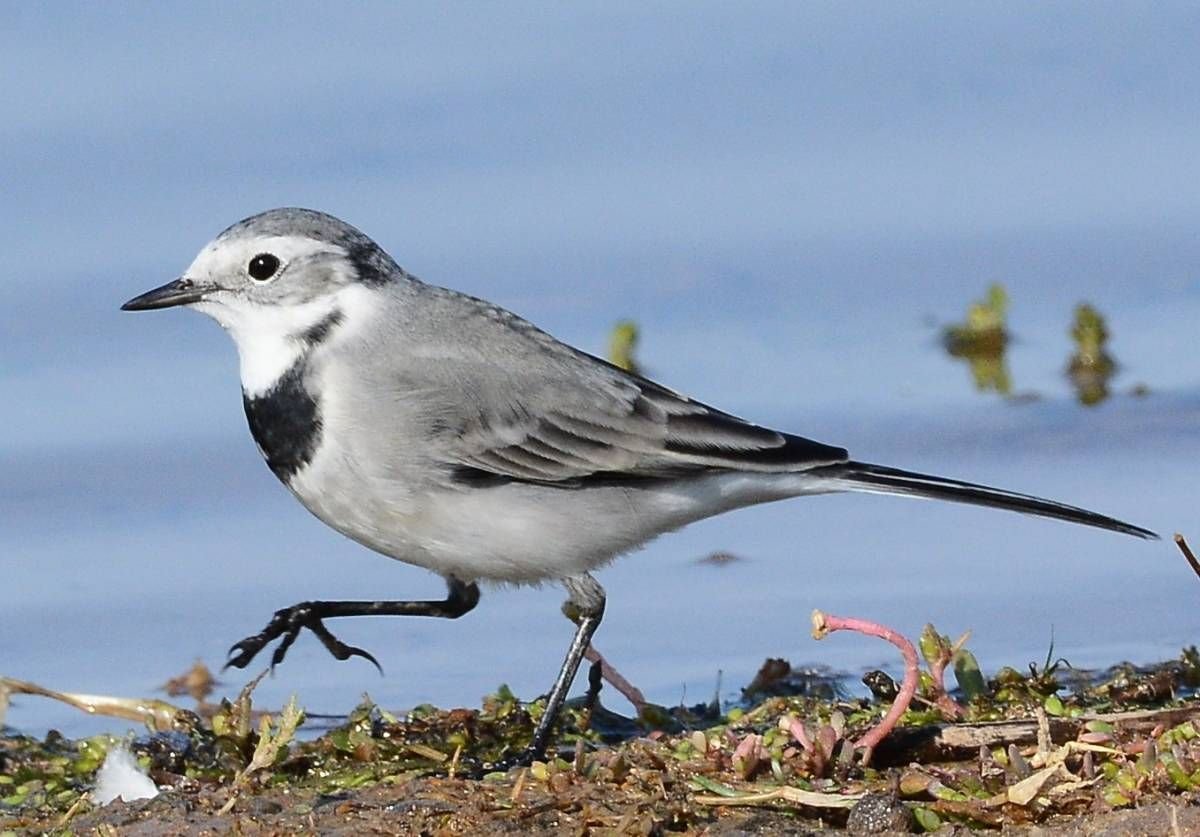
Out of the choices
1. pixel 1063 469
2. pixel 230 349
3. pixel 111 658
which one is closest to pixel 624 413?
pixel 111 658

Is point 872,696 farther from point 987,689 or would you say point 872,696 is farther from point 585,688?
point 585,688

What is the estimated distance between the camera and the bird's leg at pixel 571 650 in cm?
863

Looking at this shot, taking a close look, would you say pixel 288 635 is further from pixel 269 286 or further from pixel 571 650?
pixel 269 286

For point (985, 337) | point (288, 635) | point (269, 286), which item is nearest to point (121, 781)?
point (288, 635)

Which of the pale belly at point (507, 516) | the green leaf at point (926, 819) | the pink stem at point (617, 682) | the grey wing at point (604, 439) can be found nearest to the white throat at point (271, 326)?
the pale belly at point (507, 516)

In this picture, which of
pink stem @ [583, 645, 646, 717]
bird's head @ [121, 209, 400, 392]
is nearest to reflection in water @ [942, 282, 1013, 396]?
bird's head @ [121, 209, 400, 392]

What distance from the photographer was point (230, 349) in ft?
46.5

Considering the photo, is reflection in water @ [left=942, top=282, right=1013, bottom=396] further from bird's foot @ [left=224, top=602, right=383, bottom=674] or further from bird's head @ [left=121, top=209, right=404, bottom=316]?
bird's foot @ [left=224, top=602, right=383, bottom=674]

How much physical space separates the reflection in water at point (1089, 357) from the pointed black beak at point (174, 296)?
213 inches

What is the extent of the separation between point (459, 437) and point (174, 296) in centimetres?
134

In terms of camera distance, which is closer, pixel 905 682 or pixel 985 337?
pixel 905 682

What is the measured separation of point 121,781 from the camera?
830cm

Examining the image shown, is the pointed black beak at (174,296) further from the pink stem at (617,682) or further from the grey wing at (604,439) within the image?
the pink stem at (617,682)

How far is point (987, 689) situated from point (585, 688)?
1.82 m
